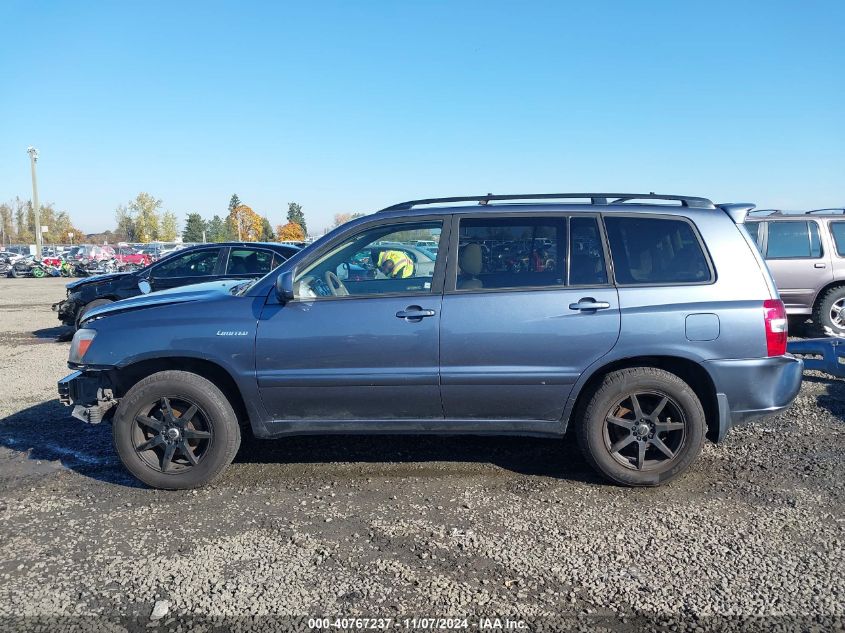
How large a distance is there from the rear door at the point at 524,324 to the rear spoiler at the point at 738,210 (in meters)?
0.91

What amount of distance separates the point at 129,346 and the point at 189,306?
1.49ft

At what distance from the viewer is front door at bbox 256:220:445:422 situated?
4129 mm

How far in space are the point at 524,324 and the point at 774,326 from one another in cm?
156

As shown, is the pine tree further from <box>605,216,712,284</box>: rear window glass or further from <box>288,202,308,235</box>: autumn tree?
<box>605,216,712,284</box>: rear window glass

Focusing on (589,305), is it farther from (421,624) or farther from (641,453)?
(421,624)

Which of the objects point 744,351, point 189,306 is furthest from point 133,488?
point 744,351

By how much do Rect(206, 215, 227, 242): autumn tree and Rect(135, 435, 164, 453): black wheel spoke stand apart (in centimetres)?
8458

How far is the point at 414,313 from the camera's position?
4.12 meters

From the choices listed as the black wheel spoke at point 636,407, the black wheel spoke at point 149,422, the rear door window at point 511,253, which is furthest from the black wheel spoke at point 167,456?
the black wheel spoke at point 636,407

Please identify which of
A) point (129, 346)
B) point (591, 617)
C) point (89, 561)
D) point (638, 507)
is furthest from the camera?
point (129, 346)

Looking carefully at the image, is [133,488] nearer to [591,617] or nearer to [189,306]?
[189,306]

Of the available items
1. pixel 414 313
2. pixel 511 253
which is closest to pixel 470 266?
pixel 511 253

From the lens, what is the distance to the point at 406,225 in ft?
14.4

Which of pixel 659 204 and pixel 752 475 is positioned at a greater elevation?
pixel 659 204
